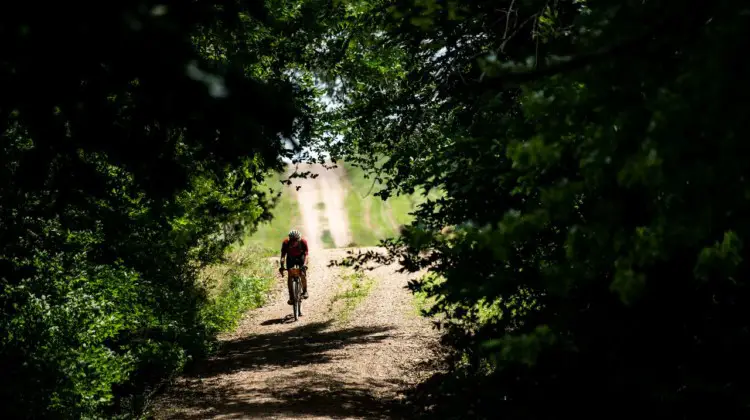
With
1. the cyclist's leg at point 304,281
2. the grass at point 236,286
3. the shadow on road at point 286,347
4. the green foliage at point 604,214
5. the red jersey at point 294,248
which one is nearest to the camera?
the green foliage at point 604,214

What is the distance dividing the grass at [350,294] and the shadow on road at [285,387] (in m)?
3.09

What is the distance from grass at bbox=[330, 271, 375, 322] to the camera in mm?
18097

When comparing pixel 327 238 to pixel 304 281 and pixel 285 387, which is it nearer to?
pixel 304 281

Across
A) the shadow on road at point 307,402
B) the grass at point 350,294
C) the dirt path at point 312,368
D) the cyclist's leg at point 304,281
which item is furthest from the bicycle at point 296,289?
the shadow on road at point 307,402

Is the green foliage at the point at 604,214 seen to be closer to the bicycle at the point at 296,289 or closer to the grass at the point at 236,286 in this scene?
the bicycle at the point at 296,289

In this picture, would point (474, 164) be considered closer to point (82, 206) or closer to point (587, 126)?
point (82, 206)

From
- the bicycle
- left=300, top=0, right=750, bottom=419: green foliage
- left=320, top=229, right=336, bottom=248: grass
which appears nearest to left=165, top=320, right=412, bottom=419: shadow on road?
the bicycle

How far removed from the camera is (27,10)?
7.57 ft

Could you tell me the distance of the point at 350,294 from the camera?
2067 centimetres

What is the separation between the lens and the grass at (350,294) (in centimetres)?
1810

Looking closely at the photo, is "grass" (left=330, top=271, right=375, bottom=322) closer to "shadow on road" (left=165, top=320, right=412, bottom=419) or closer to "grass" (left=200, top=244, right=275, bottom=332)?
"grass" (left=200, top=244, right=275, bottom=332)

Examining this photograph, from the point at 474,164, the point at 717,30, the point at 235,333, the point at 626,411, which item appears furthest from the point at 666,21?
the point at 235,333

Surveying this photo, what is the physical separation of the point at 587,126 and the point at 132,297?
7958 mm

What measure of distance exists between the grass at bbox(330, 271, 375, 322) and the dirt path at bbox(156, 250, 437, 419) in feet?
0.95
